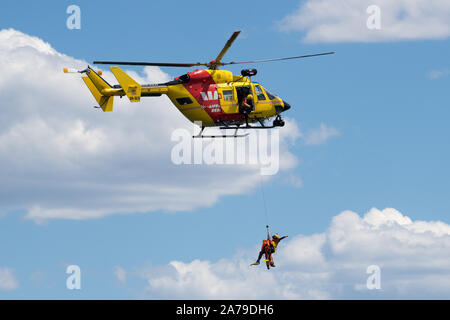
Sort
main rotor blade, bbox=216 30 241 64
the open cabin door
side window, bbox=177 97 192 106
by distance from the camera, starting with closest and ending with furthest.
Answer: main rotor blade, bbox=216 30 241 64 < side window, bbox=177 97 192 106 < the open cabin door

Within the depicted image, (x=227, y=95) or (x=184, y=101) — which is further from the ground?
(x=227, y=95)

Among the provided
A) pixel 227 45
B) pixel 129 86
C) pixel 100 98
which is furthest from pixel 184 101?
pixel 100 98

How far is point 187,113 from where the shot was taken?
212ft

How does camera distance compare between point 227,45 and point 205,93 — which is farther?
point 205,93

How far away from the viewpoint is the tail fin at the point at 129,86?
62.0m

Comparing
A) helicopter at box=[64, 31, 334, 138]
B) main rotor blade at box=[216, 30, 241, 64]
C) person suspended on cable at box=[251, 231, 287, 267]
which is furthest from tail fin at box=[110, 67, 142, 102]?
person suspended on cable at box=[251, 231, 287, 267]

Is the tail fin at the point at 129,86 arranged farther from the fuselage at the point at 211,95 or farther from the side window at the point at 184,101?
the side window at the point at 184,101

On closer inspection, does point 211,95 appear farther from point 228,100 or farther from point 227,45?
point 227,45

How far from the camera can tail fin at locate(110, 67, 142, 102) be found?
6203 cm

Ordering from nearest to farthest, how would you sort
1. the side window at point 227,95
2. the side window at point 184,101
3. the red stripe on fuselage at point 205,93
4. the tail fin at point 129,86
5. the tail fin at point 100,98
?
the tail fin at point 129,86 → the side window at point 184,101 → the red stripe on fuselage at point 205,93 → the side window at point 227,95 → the tail fin at point 100,98

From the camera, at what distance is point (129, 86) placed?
6219cm

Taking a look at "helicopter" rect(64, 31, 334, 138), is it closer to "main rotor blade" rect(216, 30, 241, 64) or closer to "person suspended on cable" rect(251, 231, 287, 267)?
"main rotor blade" rect(216, 30, 241, 64)

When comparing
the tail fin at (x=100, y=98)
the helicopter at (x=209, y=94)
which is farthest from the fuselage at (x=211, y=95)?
the tail fin at (x=100, y=98)
